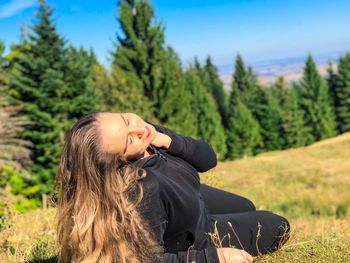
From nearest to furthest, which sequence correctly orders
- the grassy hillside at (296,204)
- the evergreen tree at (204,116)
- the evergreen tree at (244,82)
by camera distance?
1. the grassy hillside at (296,204)
2. the evergreen tree at (204,116)
3. the evergreen tree at (244,82)

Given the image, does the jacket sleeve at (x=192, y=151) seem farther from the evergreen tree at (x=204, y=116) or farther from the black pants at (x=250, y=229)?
the evergreen tree at (x=204, y=116)

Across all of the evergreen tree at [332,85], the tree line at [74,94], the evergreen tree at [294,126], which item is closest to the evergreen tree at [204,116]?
the tree line at [74,94]

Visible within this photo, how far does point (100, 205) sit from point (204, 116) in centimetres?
4173

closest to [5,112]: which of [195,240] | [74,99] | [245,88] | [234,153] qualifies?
[74,99]

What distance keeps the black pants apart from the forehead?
922mm

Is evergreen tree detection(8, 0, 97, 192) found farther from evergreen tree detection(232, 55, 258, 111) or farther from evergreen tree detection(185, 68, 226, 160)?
evergreen tree detection(232, 55, 258, 111)

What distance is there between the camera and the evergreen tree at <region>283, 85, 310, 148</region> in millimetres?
45719

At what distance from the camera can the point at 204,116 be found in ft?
→ 143

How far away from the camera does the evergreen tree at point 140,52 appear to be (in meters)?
28.0

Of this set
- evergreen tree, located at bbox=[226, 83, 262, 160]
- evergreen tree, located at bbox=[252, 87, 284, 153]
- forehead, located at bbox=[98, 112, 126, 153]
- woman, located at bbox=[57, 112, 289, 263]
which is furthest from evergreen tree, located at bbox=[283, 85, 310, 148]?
forehead, located at bbox=[98, 112, 126, 153]

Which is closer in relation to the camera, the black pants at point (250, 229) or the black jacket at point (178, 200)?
the black jacket at point (178, 200)

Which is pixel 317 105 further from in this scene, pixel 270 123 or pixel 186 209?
pixel 186 209

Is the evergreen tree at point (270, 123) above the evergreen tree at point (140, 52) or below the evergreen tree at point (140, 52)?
below

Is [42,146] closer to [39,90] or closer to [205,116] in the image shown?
[39,90]
